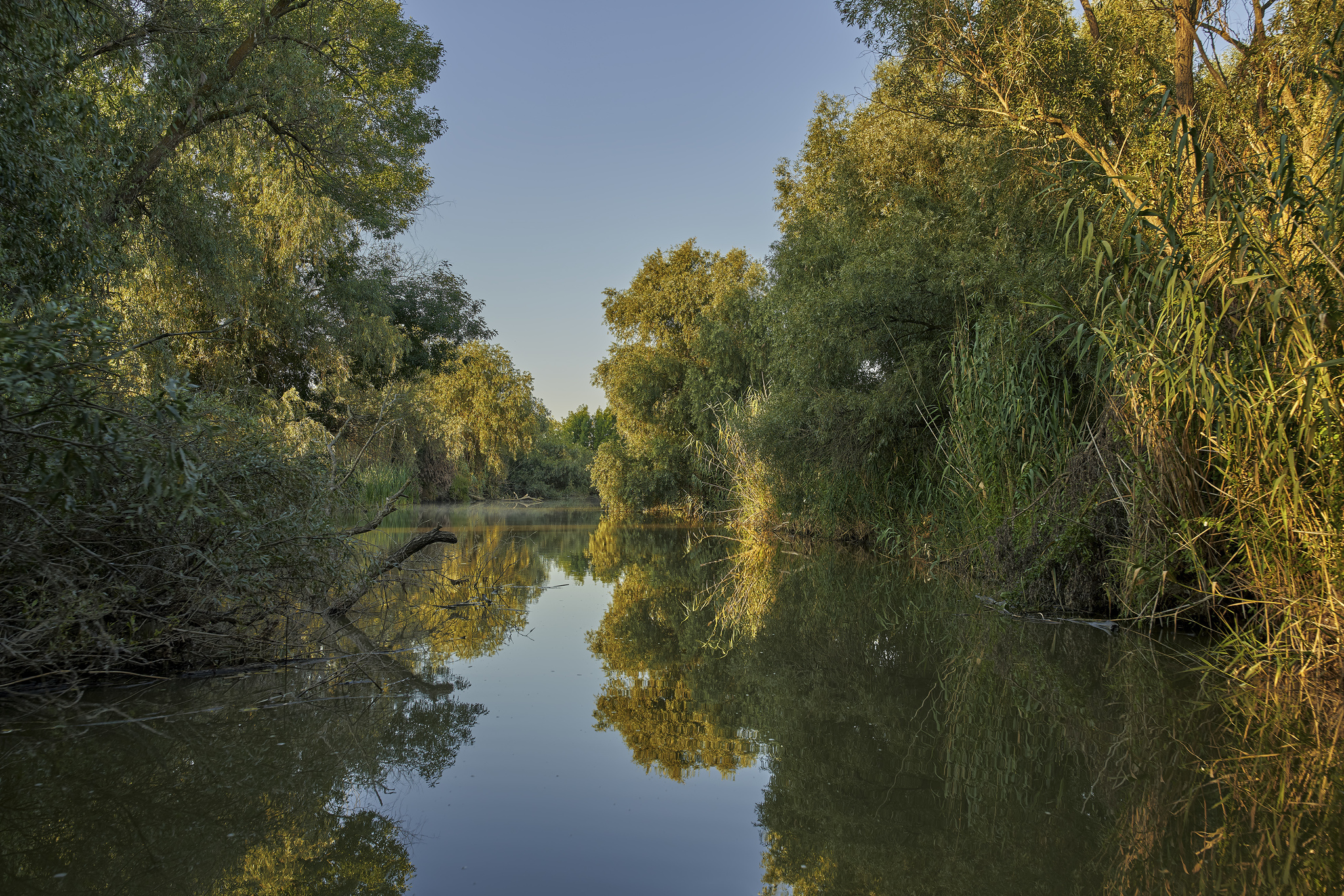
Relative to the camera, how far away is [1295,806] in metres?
3.04

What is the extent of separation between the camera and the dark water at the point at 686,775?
2.63 metres

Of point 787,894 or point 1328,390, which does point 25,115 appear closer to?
point 787,894

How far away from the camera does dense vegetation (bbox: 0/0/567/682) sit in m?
3.88

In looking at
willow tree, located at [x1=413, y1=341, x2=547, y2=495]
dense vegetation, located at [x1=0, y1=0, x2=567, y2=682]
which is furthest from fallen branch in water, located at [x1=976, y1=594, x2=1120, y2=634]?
willow tree, located at [x1=413, y1=341, x2=547, y2=495]

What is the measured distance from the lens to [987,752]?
3.81 meters

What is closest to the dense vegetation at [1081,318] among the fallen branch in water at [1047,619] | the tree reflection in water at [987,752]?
the fallen branch in water at [1047,619]

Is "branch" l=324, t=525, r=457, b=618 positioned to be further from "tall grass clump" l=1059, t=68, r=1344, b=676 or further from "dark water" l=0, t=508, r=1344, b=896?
"tall grass clump" l=1059, t=68, r=1344, b=676

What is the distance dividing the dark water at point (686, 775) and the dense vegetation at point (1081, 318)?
98cm

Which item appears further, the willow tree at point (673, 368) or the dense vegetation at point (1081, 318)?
the willow tree at point (673, 368)

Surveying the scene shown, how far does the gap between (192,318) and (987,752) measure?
48.5 feet

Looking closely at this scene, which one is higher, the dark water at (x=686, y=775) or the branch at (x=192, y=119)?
the branch at (x=192, y=119)

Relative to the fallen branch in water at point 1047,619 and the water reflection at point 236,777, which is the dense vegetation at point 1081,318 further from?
the water reflection at point 236,777

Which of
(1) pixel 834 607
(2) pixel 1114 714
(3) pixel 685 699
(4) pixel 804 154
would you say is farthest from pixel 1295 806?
(4) pixel 804 154

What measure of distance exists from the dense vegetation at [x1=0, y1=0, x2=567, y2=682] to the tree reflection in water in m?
2.43
